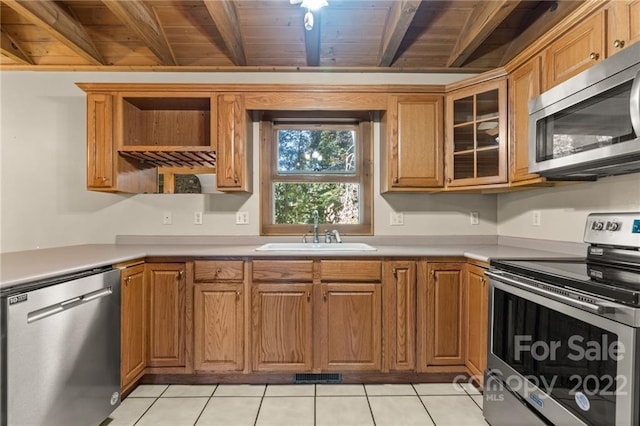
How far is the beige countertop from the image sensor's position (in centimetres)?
149

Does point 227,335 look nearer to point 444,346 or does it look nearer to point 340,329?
point 340,329

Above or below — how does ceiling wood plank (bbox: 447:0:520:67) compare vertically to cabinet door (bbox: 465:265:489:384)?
above

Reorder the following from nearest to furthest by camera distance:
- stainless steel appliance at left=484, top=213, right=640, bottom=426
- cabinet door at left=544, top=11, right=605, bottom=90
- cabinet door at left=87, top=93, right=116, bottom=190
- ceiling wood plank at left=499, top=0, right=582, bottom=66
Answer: stainless steel appliance at left=484, top=213, right=640, bottom=426 < cabinet door at left=544, top=11, right=605, bottom=90 < ceiling wood plank at left=499, top=0, right=582, bottom=66 < cabinet door at left=87, top=93, right=116, bottom=190

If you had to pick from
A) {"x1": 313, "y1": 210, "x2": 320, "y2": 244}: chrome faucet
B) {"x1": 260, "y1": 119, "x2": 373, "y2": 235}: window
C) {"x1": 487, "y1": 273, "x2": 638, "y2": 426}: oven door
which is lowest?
{"x1": 487, "y1": 273, "x2": 638, "y2": 426}: oven door

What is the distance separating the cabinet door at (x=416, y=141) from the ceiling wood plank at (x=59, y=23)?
2.37 m

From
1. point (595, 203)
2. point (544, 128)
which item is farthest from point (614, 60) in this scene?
point (595, 203)

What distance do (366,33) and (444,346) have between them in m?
2.33

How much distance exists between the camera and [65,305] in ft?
4.78

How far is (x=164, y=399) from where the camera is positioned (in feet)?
6.55

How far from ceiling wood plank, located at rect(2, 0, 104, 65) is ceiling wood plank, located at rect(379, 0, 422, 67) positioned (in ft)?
7.44

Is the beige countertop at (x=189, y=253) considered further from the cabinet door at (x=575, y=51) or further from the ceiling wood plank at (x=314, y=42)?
the ceiling wood plank at (x=314, y=42)

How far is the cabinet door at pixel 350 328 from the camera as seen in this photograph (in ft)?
7.00

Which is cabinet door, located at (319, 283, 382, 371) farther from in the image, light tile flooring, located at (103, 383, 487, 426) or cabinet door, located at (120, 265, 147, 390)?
cabinet door, located at (120, 265, 147, 390)

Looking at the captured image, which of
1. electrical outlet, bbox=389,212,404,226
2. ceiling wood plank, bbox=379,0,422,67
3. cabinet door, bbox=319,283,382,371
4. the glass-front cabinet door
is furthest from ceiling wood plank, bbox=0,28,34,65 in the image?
the glass-front cabinet door
